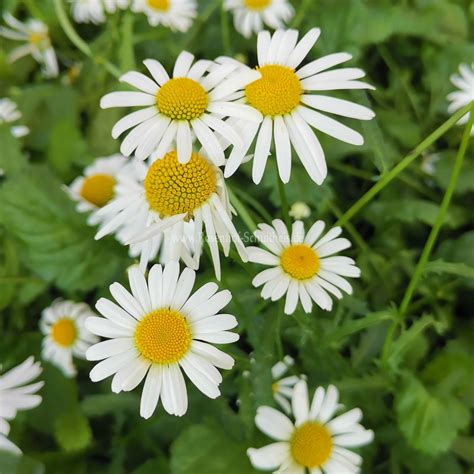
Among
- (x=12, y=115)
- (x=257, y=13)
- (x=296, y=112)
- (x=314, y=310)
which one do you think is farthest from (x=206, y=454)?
(x=257, y=13)

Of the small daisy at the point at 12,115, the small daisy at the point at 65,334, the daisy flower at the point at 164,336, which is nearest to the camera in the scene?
the daisy flower at the point at 164,336

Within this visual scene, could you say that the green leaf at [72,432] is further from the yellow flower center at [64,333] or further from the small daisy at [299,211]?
the small daisy at [299,211]

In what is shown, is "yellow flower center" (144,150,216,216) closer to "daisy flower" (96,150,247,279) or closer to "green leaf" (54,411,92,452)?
"daisy flower" (96,150,247,279)

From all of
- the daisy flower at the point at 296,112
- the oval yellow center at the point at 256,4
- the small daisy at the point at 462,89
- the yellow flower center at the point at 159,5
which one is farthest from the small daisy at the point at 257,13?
the daisy flower at the point at 296,112

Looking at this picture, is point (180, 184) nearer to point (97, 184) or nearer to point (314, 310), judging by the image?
point (314, 310)

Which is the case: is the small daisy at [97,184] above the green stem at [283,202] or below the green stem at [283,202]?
above

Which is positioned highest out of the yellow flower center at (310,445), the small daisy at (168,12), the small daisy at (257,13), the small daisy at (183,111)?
the small daisy at (257,13)

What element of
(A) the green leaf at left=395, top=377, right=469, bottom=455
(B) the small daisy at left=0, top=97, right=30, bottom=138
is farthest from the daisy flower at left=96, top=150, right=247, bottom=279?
(B) the small daisy at left=0, top=97, right=30, bottom=138
